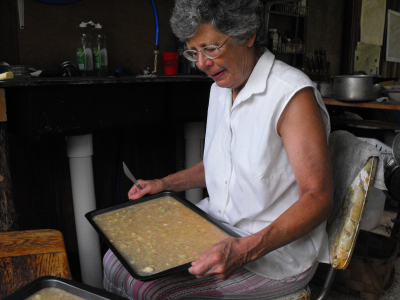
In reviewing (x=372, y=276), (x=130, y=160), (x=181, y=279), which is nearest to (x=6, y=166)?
(x=181, y=279)

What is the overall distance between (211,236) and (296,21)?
13.1 ft

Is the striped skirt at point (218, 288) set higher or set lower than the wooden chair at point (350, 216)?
lower

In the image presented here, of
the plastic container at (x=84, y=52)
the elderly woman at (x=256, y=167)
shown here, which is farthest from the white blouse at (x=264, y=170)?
the plastic container at (x=84, y=52)

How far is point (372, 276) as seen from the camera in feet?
6.57

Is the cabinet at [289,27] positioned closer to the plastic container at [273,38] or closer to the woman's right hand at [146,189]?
the plastic container at [273,38]

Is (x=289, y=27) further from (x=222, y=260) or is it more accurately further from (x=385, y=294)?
(x=222, y=260)

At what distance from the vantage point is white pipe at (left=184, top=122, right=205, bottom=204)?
8.48 ft

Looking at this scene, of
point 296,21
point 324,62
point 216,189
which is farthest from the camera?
point 324,62

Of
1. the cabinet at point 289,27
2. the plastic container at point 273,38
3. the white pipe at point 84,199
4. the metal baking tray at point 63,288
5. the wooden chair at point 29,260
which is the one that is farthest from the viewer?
the cabinet at point 289,27

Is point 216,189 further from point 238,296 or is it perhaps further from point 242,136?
point 238,296

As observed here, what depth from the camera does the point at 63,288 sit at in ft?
2.25

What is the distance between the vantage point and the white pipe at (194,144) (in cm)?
258

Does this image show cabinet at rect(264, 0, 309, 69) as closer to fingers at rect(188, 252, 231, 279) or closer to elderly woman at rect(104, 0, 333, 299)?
elderly woman at rect(104, 0, 333, 299)

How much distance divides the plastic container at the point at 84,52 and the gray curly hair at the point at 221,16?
142 centimetres
